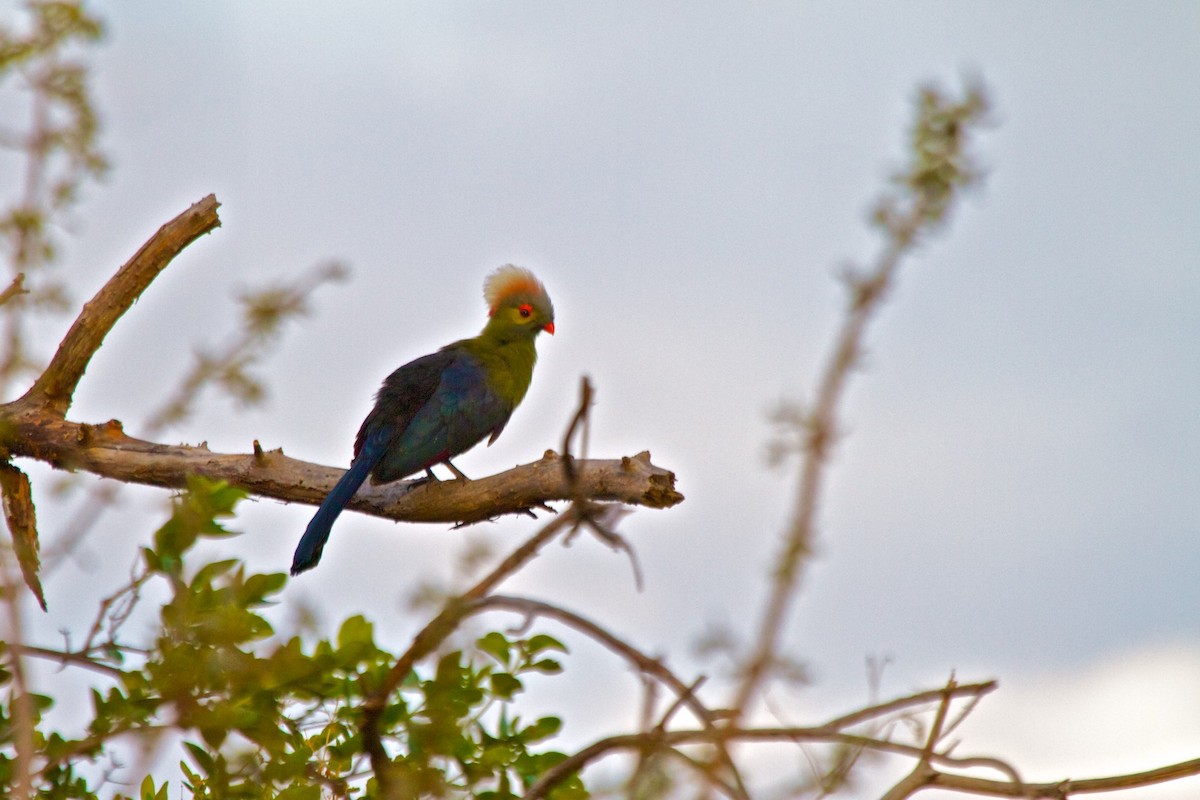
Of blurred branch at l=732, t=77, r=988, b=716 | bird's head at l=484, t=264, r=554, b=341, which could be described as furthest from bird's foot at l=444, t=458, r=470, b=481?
blurred branch at l=732, t=77, r=988, b=716

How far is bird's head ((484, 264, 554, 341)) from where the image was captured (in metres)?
7.05

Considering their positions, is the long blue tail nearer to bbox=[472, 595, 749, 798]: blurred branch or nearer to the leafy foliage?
→ the leafy foliage

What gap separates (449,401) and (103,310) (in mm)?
1708

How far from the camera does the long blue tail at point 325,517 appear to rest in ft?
17.4

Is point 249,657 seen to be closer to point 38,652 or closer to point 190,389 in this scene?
point 38,652

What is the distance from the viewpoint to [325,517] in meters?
5.34

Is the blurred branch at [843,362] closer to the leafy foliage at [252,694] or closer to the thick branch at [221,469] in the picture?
the leafy foliage at [252,694]

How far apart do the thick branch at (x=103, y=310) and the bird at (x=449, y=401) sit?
1.25 metres

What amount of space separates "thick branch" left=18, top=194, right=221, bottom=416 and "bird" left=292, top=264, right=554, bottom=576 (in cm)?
125

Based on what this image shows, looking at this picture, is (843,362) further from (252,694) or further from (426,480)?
(426,480)

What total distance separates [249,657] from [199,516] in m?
0.33

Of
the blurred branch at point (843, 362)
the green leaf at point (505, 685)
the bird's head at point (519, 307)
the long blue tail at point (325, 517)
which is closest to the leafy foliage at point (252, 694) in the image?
the green leaf at point (505, 685)

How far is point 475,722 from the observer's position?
9.36ft

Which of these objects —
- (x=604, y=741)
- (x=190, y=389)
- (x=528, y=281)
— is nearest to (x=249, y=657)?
(x=604, y=741)
